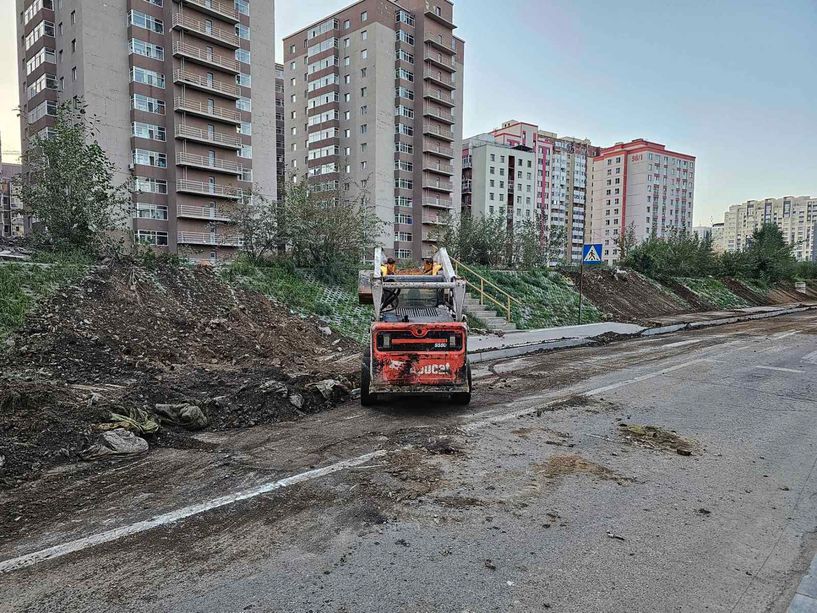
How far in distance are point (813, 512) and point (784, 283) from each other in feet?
161

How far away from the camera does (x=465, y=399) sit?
843cm

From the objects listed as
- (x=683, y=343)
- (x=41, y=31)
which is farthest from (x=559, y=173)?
(x=683, y=343)

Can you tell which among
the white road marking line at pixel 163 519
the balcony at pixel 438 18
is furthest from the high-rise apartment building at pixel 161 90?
the white road marking line at pixel 163 519

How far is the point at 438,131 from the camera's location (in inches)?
2601

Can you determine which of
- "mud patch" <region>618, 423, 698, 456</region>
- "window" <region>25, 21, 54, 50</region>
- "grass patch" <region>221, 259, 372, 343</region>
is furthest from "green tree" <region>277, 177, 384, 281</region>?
"window" <region>25, 21, 54, 50</region>

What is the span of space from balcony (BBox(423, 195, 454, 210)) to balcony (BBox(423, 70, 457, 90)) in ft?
46.3

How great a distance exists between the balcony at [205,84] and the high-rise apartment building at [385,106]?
15.3 m

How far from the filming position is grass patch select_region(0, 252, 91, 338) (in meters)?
10.0

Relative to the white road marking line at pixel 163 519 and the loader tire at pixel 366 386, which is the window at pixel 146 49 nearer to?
the loader tire at pixel 366 386

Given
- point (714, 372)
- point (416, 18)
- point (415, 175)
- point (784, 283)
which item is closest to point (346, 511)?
point (714, 372)

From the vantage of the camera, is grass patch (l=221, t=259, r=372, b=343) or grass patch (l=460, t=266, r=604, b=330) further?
grass patch (l=460, t=266, r=604, b=330)

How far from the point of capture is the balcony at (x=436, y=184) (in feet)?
213

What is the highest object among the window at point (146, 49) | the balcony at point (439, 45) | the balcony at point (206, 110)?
the balcony at point (439, 45)

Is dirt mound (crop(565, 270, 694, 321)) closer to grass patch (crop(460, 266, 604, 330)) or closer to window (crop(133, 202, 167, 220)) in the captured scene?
grass patch (crop(460, 266, 604, 330))
